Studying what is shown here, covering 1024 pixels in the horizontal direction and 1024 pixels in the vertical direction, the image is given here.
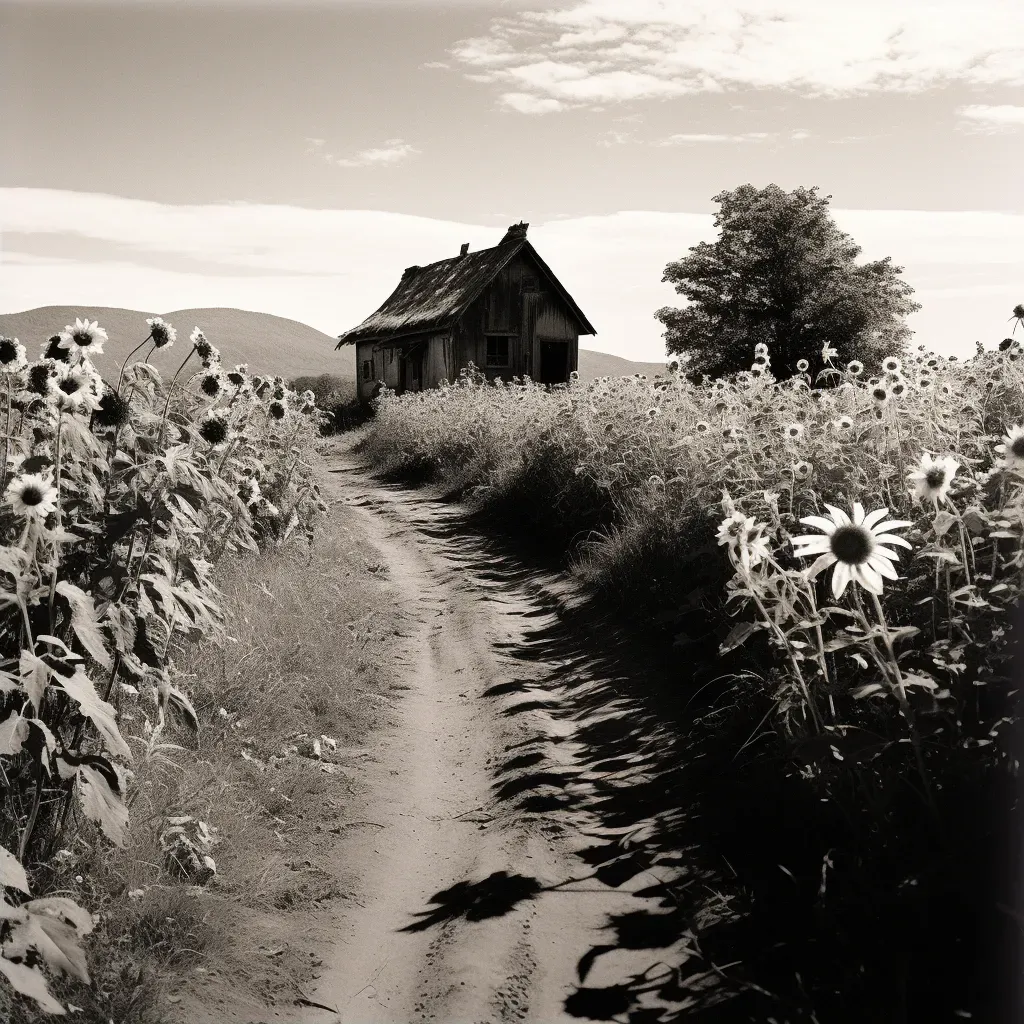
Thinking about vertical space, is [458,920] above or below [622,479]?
below

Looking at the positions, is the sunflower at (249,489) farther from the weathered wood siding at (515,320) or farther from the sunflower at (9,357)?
the weathered wood siding at (515,320)

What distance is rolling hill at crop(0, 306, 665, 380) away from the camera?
154 feet

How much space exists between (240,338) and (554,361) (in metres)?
41.8

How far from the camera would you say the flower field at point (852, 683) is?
2789mm

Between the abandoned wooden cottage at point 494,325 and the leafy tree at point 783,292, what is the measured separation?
7.83 meters

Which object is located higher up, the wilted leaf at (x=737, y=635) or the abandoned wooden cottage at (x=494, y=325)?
the abandoned wooden cottage at (x=494, y=325)

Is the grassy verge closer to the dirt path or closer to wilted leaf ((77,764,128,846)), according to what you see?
the dirt path

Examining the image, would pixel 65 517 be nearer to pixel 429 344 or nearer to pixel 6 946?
pixel 6 946

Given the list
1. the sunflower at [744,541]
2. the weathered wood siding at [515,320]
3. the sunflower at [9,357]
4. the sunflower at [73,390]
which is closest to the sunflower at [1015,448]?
the sunflower at [744,541]

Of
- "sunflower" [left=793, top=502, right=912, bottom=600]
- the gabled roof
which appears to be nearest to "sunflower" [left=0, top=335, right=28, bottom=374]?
"sunflower" [left=793, top=502, right=912, bottom=600]

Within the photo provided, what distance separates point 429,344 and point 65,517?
84.1 ft

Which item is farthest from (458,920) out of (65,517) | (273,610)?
(273,610)

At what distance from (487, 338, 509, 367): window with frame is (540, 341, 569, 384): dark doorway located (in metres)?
1.28

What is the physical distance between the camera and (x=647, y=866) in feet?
12.5
